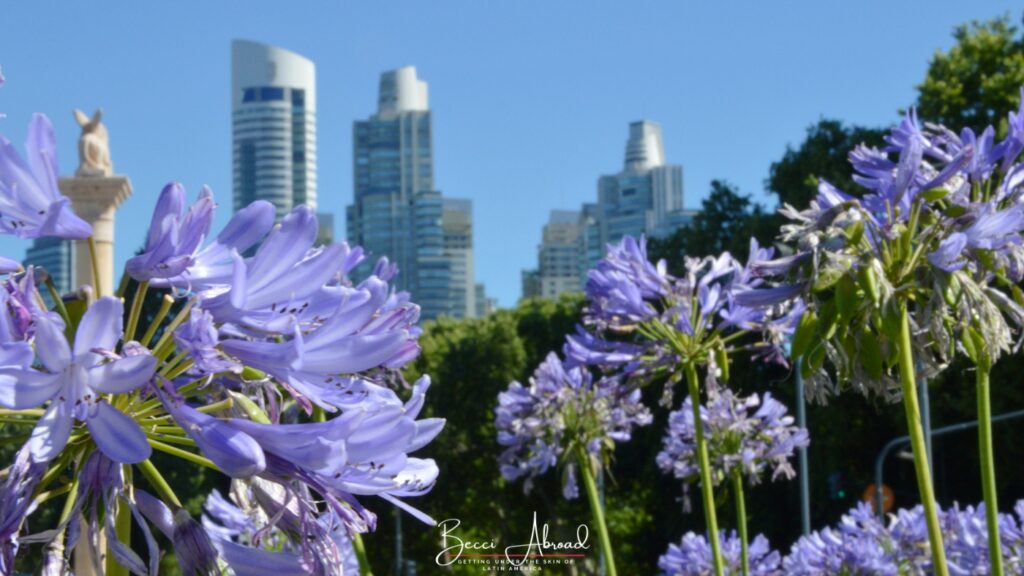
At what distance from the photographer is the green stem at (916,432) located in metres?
2.71

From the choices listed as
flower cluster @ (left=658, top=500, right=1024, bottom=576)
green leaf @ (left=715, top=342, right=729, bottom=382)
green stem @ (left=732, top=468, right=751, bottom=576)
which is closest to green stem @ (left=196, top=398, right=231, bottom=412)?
green leaf @ (left=715, top=342, right=729, bottom=382)

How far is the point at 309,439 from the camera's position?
1.42 meters

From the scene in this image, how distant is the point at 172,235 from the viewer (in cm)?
154

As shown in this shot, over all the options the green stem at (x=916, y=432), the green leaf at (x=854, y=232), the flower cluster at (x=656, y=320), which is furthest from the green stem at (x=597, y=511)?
the green leaf at (x=854, y=232)

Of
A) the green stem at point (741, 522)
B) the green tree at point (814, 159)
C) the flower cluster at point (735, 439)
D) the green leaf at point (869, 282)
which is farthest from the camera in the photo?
the green tree at point (814, 159)

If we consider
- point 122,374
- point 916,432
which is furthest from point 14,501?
point 916,432

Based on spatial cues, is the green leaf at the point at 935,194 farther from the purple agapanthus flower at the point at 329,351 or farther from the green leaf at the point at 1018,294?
the purple agapanthus flower at the point at 329,351

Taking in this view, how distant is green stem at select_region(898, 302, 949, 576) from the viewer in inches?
107

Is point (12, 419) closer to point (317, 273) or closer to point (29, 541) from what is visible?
point (29, 541)

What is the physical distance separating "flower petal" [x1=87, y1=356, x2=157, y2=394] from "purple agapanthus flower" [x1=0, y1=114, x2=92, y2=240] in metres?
0.26

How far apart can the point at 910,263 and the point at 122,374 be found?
200 cm

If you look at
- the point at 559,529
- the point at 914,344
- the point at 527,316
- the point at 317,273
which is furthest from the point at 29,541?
the point at 527,316

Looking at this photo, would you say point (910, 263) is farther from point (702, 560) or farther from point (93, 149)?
point (93, 149)

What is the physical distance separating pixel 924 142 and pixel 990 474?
80cm
